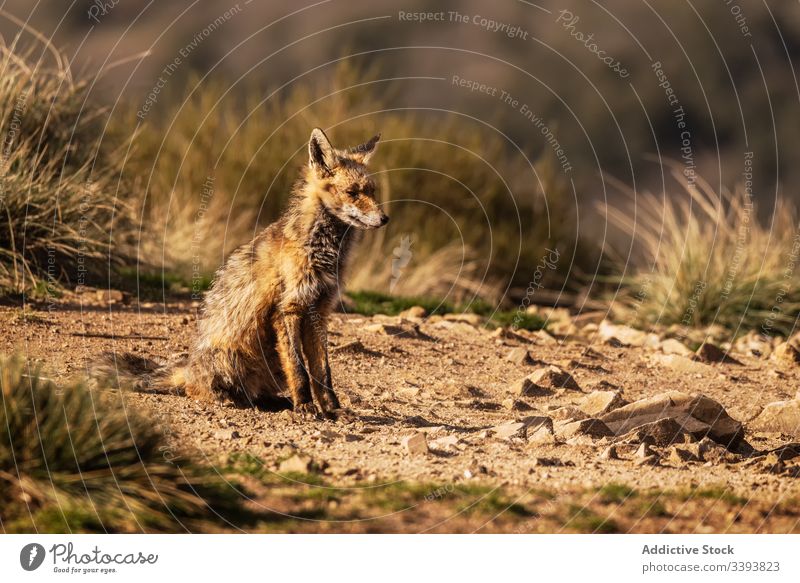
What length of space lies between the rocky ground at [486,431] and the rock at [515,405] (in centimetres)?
4

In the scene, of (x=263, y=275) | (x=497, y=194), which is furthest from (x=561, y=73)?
(x=263, y=275)

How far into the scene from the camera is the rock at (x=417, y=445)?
7.25 m

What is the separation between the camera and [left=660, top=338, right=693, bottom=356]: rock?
38.8ft

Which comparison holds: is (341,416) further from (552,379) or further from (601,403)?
(552,379)

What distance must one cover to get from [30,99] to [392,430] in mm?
7039

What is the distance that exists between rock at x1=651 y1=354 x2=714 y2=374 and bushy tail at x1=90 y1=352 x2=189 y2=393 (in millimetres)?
5151

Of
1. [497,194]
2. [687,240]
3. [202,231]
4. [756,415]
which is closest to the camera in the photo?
[756,415]

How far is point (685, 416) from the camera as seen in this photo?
26.7ft

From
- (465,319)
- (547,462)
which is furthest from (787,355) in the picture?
(547,462)

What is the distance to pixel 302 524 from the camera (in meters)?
6.10

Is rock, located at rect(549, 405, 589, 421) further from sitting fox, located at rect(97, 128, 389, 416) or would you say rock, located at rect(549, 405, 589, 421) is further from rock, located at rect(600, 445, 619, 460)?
sitting fox, located at rect(97, 128, 389, 416)

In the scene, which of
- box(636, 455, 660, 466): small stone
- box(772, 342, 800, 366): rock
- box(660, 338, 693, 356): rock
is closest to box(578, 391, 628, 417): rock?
box(636, 455, 660, 466): small stone

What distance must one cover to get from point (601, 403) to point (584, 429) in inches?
36.2

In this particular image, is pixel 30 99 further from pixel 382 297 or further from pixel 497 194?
pixel 497 194
